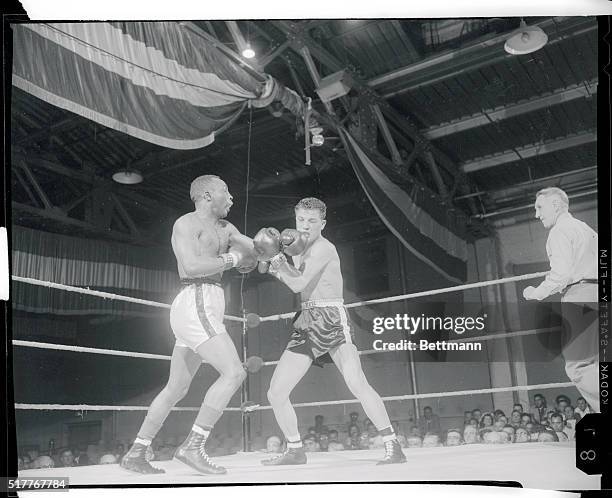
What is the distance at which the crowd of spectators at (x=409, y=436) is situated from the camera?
2.44 m

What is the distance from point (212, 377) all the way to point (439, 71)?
69.1 inches

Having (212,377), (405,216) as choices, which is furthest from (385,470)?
(405,216)

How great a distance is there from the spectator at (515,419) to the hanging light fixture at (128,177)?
187 centimetres

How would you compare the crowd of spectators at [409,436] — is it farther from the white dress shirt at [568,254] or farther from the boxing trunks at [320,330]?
the white dress shirt at [568,254]

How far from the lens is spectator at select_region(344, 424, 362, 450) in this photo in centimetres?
253

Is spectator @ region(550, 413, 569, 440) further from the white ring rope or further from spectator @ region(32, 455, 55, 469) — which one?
spectator @ region(32, 455, 55, 469)

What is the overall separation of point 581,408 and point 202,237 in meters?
1.70

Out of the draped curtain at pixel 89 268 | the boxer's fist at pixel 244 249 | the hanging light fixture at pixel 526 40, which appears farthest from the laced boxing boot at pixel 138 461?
the hanging light fixture at pixel 526 40

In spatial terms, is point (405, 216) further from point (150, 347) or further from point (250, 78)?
point (150, 347)

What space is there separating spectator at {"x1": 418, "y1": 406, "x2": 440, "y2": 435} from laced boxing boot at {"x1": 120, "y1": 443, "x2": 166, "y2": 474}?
1.06 m

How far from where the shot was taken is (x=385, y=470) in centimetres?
240

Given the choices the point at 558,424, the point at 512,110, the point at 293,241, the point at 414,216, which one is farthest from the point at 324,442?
the point at 512,110

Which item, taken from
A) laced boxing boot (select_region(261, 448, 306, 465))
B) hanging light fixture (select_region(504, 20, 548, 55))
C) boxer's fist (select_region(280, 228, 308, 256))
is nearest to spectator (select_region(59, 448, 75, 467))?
laced boxing boot (select_region(261, 448, 306, 465))

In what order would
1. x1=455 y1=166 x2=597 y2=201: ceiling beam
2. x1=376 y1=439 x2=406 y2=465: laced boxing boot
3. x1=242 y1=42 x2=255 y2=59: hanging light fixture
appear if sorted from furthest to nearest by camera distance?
x1=242 y1=42 x2=255 y2=59: hanging light fixture < x1=455 y1=166 x2=597 y2=201: ceiling beam < x1=376 y1=439 x2=406 y2=465: laced boxing boot
